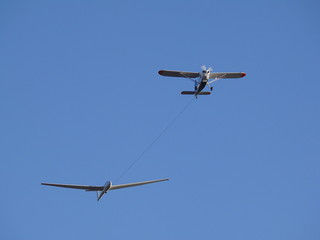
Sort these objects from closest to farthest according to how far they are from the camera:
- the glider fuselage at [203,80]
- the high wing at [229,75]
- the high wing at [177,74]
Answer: the glider fuselage at [203,80], the high wing at [229,75], the high wing at [177,74]

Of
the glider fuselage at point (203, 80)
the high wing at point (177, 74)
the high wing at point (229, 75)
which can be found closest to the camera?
the glider fuselage at point (203, 80)

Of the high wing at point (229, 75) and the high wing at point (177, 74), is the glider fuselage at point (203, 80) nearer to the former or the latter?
the high wing at point (177, 74)

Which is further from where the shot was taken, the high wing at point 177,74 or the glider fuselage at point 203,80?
the high wing at point 177,74

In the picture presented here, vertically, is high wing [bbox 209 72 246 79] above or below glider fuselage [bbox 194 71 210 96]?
above

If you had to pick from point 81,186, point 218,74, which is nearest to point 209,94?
point 218,74

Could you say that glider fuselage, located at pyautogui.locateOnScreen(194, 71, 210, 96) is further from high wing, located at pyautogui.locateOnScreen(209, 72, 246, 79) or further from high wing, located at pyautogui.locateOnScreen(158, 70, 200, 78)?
high wing, located at pyautogui.locateOnScreen(209, 72, 246, 79)

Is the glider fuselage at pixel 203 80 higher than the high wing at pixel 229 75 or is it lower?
lower

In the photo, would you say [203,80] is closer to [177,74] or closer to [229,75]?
[177,74]

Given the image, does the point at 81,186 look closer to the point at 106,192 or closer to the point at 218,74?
the point at 106,192

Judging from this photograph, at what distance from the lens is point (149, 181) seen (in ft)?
169

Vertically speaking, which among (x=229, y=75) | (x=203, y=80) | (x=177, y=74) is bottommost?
(x=203, y=80)

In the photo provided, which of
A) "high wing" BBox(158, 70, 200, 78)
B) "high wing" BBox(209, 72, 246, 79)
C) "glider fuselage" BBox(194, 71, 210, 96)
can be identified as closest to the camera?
"glider fuselage" BBox(194, 71, 210, 96)

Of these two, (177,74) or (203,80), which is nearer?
(203,80)

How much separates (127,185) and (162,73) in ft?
46.7
